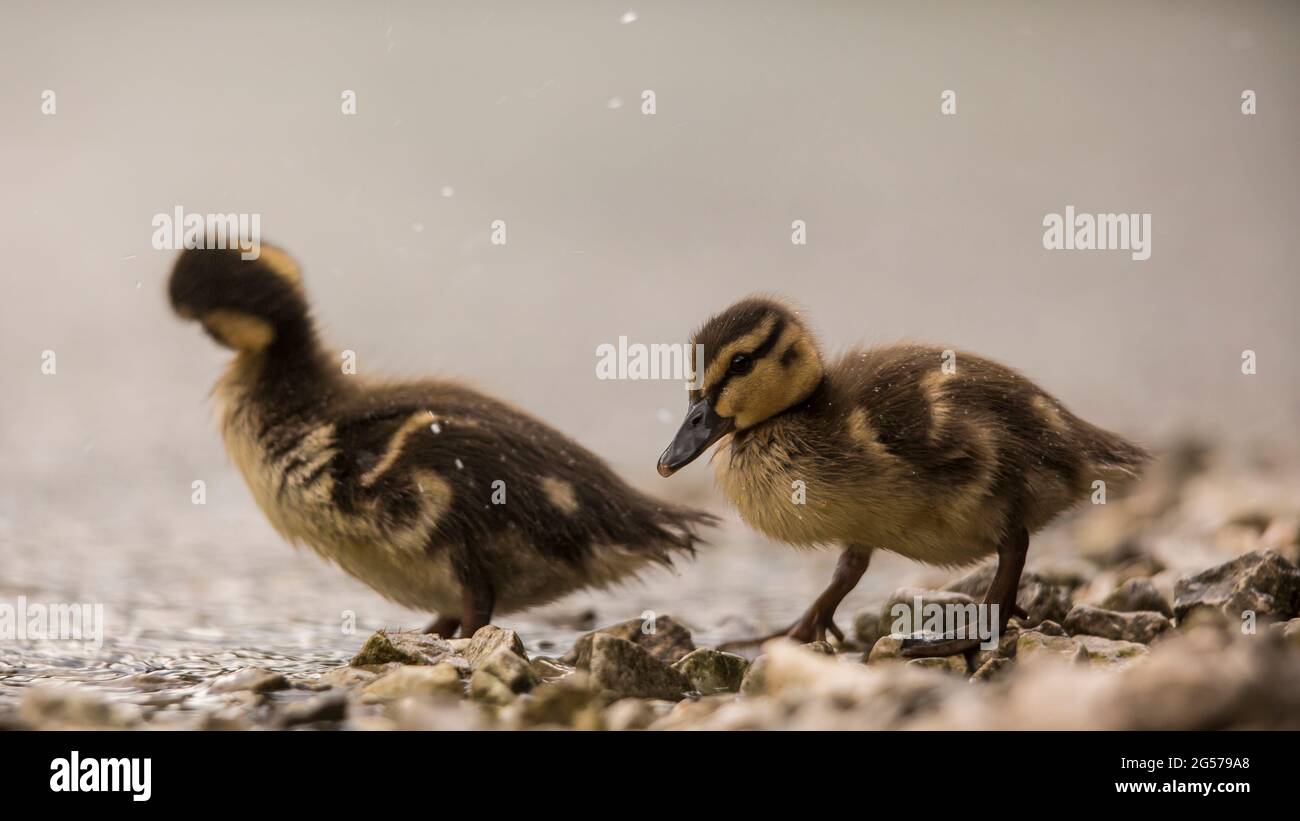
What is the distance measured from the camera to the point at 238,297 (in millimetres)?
3236

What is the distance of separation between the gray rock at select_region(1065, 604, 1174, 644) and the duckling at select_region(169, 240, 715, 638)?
31.4 inches

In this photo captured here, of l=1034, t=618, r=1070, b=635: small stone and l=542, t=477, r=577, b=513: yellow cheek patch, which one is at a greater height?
l=542, t=477, r=577, b=513: yellow cheek patch

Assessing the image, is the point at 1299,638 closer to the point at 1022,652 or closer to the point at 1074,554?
the point at 1022,652

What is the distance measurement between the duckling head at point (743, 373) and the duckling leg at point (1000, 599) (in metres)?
0.49

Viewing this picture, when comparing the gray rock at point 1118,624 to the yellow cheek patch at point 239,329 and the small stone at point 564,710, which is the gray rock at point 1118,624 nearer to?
the small stone at point 564,710

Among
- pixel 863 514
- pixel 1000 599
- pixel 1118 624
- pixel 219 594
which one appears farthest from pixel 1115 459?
pixel 219 594

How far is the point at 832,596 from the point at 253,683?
1.18 meters

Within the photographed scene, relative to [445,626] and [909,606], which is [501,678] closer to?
[445,626]

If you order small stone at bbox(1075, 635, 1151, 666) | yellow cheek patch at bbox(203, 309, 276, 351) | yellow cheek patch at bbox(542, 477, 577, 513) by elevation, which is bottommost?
small stone at bbox(1075, 635, 1151, 666)

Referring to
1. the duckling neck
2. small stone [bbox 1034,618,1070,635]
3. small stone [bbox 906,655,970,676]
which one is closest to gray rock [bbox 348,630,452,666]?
the duckling neck

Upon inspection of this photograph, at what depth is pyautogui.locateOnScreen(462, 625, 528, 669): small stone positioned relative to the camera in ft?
8.58

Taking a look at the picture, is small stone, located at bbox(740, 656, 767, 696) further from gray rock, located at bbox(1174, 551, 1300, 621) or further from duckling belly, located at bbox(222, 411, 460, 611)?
gray rock, located at bbox(1174, 551, 1300, 621)
